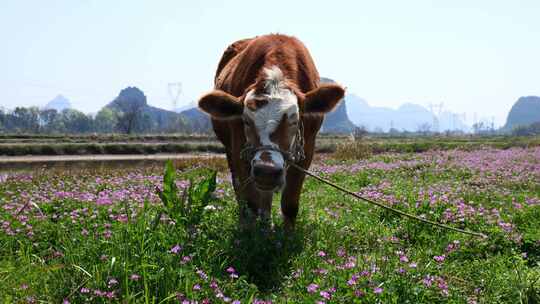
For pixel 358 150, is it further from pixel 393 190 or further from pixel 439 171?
pixel 393 190

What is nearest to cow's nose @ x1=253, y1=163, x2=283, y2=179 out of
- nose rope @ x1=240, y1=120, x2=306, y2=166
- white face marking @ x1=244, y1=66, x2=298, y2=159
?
white face marking @ x1=244, y1=66, x2=298, y2=159

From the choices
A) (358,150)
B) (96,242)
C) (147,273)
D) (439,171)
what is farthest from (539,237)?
(358,150)

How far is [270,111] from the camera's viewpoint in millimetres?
4922

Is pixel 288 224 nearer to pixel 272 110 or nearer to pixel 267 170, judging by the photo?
pixel 267 170

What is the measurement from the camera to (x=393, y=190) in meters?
8.60

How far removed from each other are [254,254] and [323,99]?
2.10 metres

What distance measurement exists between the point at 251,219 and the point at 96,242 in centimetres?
175

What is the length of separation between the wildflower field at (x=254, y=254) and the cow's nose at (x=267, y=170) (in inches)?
27.7

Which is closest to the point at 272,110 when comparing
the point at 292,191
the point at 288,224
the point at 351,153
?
the point at 292,191

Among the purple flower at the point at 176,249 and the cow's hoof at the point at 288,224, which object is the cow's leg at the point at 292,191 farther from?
the purple flower at the point at 176,249

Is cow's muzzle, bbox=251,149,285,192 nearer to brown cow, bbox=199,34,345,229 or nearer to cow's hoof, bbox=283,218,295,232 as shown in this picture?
brown cow, bbox=199,34,345,229

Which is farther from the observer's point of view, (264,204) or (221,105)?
(264,204)

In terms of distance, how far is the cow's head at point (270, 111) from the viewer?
183 inches

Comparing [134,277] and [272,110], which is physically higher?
[272,110]
